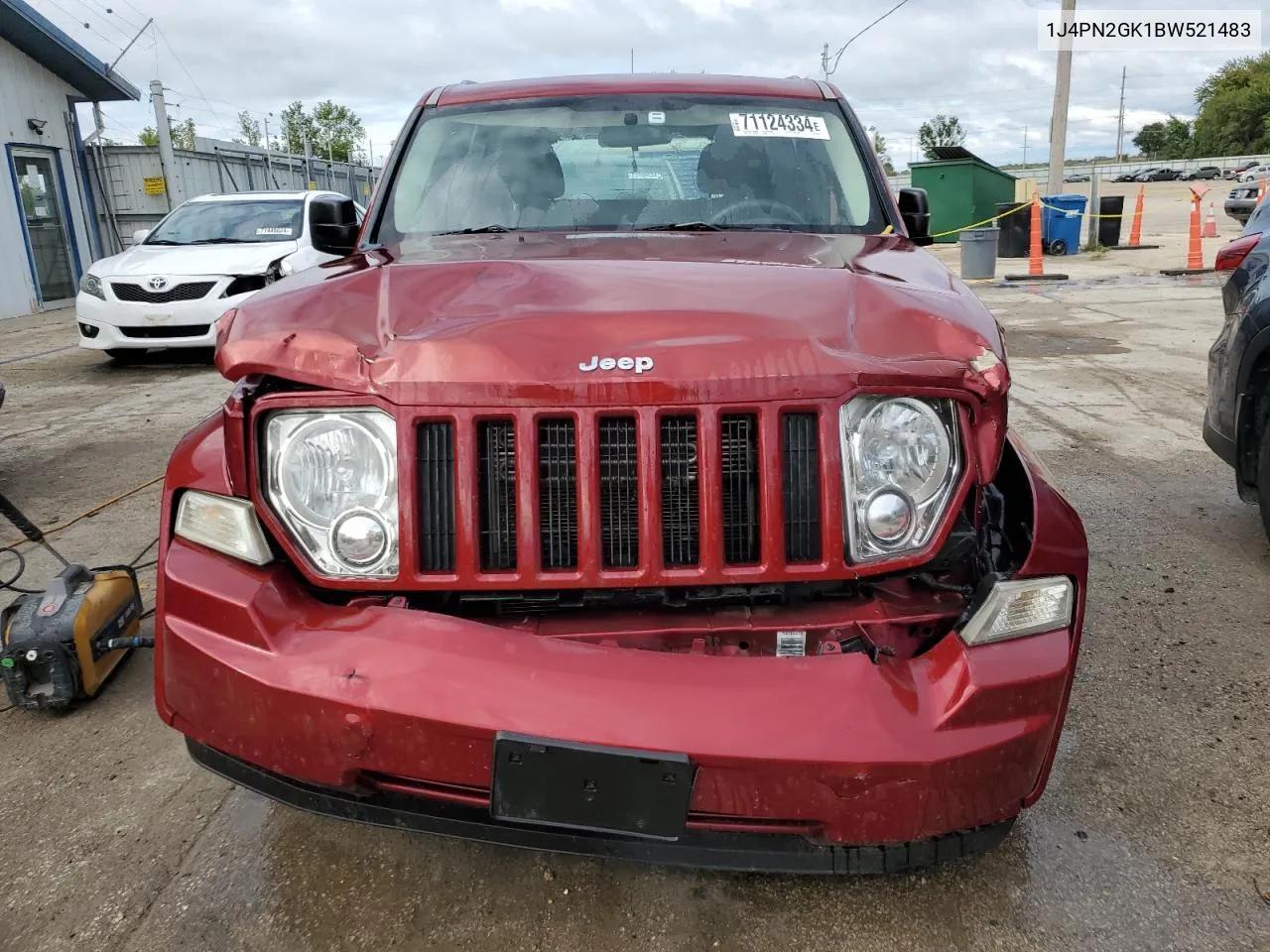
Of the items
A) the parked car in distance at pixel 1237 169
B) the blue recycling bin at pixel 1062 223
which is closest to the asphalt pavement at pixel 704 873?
the blue recycling bin at pixel 1062 223

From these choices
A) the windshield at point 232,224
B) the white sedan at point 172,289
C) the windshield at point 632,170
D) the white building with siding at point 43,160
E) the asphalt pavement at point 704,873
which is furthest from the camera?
the white building with siding at point 43,160

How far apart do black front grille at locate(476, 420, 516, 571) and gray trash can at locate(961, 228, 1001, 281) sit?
49.0 ft

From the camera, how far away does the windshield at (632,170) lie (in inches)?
120

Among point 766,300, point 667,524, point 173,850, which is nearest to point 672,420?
point 667,524

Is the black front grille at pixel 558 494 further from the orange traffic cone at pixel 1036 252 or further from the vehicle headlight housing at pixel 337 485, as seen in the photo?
the orange traffic cone at pixel 1036 252

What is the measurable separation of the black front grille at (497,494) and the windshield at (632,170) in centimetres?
129

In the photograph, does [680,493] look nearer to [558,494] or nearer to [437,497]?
[558,494]

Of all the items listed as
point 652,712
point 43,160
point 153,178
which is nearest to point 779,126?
point 652,712

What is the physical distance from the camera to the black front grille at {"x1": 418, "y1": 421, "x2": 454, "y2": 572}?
1847mm

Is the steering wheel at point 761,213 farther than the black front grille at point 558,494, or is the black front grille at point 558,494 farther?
the steering wheel at point 761,213

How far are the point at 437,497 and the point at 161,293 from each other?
27.9 ft

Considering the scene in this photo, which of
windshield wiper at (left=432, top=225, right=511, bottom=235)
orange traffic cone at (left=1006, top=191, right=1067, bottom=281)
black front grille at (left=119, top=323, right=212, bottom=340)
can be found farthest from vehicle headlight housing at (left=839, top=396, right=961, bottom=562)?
orange traffic cone at (left=1006, top=191, right=1067, bottom=281)

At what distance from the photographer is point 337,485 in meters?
1.91

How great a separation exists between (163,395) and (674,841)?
7.56 m
